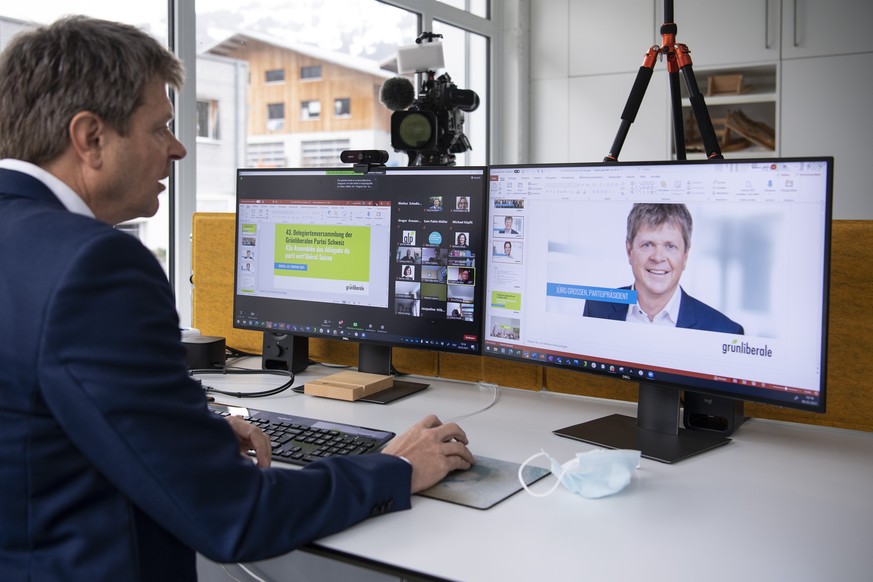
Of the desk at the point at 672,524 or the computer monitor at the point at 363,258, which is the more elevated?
the computer monitor at the point at 363,258

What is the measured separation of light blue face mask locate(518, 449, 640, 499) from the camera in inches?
39.6

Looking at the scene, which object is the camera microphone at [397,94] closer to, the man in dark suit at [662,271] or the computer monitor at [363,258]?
the computer monitor at [363,258]

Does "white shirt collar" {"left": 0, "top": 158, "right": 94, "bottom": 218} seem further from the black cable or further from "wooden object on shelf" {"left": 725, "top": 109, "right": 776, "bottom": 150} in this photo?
"wooden object on shelf" {"left": 725, "top": 109, "right": 776, "bottom": 150}

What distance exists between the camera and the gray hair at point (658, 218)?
115cm

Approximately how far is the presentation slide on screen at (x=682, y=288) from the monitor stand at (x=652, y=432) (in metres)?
0.09

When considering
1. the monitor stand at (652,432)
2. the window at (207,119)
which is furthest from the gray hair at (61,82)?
the window at (207,119)

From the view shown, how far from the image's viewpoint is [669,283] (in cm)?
117

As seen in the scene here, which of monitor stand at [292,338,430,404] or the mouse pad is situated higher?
monitor stand at [292,338,430,404]

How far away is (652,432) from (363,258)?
635mm

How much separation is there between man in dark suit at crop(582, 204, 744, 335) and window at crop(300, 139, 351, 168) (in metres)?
2.28

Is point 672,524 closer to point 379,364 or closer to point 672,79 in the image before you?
point 379,364

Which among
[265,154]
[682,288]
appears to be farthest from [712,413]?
[265,154]

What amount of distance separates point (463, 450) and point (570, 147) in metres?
3.50

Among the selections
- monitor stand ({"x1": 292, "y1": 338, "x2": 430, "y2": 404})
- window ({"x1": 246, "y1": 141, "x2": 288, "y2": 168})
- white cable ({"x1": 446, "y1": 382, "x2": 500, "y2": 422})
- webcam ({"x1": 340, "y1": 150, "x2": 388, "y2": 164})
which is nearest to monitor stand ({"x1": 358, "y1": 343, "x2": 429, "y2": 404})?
monitor stand ({"x1": 292, "y1": 338, "x2": 430, "y2": 404})
